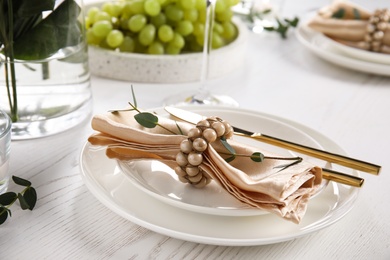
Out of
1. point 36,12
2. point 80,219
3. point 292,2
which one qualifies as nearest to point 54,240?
point 80,219

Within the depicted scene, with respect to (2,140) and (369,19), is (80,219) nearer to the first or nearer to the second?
(2,140)

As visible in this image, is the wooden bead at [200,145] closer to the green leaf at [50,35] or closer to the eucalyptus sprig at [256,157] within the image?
the eucalyptus sprig at [256,157]

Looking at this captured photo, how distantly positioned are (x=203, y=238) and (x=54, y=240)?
0.17 meters

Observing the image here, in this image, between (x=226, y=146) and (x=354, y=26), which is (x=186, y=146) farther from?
(x=354, y=26)

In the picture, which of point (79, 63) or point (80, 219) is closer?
point (80, 219)

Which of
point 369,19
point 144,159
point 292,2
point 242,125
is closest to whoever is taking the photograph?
point 144,159

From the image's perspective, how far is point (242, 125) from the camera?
850mm

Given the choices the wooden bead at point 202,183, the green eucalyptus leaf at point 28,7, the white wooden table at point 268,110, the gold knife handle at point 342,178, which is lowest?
the white wooden table at point 268,110

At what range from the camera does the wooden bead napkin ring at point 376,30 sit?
1.17 metres

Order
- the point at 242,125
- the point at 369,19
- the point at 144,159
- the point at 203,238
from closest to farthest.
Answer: the point at 203,238 < the point at 144,159 < the point at 242,125 < the point at 369,19

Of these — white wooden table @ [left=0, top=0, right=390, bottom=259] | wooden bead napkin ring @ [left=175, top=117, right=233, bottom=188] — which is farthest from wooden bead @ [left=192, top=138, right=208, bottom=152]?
white wooden table @ [left=0, top=0, right=390, bottom=259]

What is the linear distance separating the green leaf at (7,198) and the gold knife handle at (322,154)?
294 mm

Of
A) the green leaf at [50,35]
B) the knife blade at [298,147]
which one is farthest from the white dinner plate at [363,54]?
the green leaf at [50,35]

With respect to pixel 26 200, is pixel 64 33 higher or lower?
higher
